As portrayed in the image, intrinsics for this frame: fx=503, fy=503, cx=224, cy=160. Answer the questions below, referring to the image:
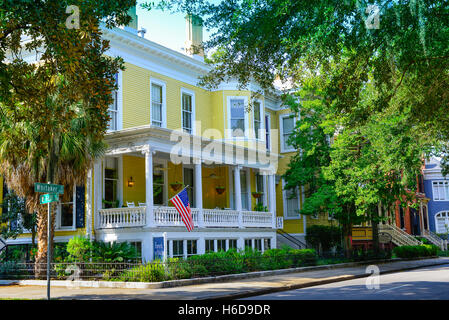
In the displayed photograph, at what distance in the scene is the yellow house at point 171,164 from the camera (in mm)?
21297

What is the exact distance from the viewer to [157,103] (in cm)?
2538

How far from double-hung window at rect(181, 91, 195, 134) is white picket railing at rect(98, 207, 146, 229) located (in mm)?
6882

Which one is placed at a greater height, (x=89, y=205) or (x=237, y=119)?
(x=237, y=119)

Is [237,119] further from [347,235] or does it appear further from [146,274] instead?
[146,274]

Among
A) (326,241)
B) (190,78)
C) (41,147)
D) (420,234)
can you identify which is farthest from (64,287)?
(420,234)

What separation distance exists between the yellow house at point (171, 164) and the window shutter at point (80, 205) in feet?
0.14

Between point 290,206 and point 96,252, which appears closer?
point 96,252

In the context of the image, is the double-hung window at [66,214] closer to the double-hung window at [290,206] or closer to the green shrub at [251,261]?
the green shrub at [251,261]

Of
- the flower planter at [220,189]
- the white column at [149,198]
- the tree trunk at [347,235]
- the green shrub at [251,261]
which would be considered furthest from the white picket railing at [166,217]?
the tree trunk at [347,235]

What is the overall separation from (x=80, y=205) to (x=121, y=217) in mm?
2017

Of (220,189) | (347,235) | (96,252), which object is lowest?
(96,252)

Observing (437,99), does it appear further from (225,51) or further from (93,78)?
(93,78)

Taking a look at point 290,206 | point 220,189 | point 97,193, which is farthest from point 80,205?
point 290,206

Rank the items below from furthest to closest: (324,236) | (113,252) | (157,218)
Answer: (324,236) → (157,218) → (113,252)
